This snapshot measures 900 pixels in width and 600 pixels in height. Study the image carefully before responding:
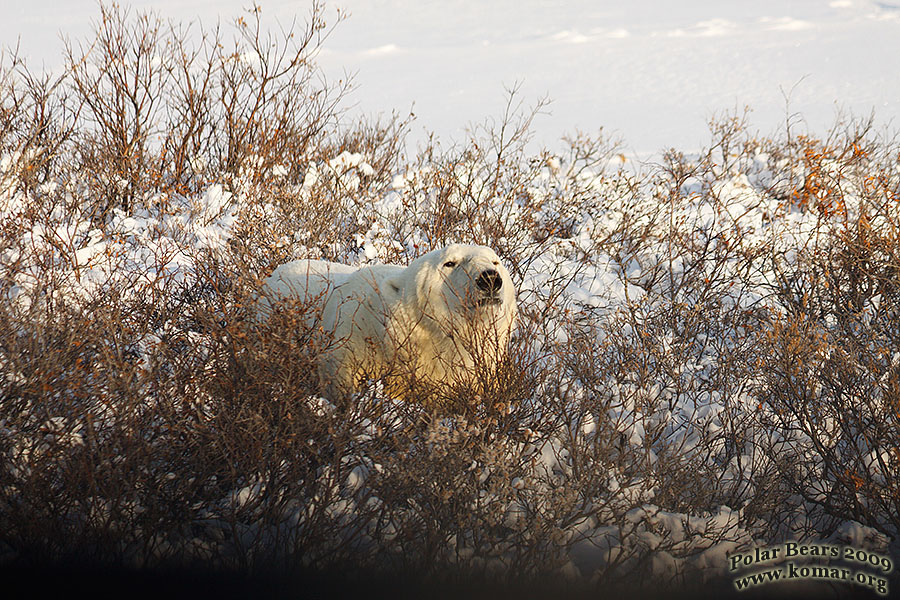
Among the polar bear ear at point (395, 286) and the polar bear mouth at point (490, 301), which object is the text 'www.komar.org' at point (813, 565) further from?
the polar bear ear at point (395, 286)

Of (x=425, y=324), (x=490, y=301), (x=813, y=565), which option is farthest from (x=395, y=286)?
(x=813, y=565)

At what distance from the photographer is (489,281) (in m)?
3.48

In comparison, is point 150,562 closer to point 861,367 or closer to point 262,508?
point 262,508

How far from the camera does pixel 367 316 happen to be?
3807 millimetres

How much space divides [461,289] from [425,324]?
0.79 ft

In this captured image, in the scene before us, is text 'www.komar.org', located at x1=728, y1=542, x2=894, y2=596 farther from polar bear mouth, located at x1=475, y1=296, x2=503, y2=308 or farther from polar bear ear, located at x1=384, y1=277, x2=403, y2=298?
polar bear ear, located at x1=384, y1=277, x2=403, y2=298

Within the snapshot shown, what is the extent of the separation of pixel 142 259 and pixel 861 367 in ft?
16.1

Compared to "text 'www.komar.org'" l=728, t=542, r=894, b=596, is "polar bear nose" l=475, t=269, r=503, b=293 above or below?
above

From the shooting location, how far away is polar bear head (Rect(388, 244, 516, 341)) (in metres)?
3.51

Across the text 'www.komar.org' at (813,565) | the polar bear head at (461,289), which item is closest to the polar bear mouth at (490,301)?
the polar bear head at (461,289)

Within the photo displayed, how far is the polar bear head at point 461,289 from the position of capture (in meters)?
3.51

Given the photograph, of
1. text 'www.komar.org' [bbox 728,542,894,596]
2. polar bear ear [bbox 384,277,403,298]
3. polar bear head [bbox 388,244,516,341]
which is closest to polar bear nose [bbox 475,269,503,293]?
polar bear head [bbox 388,244,516,341]

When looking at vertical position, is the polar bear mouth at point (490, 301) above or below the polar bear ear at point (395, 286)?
below

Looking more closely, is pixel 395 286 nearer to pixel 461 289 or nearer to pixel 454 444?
pixel 461 289
